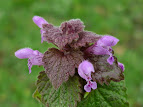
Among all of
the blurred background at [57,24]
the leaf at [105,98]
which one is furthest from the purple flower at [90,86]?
the blurred background at [57,24]

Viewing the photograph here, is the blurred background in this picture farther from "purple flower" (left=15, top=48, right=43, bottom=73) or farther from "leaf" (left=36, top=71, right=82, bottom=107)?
"leaf" (left=36, top=71, right=82, bottom=107)

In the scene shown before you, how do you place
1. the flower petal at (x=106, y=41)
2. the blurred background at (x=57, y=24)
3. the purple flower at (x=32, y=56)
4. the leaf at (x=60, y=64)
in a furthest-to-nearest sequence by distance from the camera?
1. the blurred background at (x=57, y=24)
2. the purple flower at (x=32, y=56)
3. the flower petal at (x=106, y=41)
4. the leaf at (x=60, y=64)

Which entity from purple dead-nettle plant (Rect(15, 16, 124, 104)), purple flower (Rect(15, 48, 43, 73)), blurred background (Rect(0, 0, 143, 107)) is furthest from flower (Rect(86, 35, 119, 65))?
blurred background (Rect(0, 0, 143, 107))

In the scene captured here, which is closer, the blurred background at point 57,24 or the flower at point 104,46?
the flower at point 104,46

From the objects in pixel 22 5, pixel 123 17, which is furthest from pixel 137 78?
pixel 22 5

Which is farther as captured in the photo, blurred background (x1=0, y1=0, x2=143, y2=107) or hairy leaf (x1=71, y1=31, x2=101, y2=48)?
blurred background (x1=0, y1=0, x2=143, y2=107)

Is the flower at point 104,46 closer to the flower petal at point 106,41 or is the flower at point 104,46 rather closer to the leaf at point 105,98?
the flower petal at point 106,41
